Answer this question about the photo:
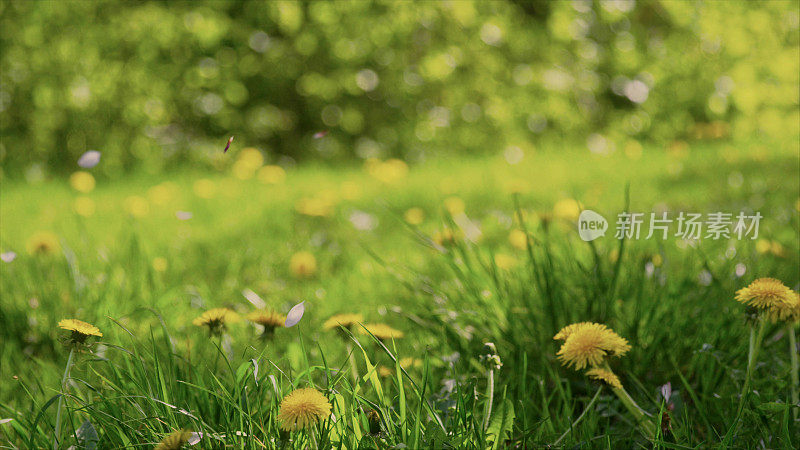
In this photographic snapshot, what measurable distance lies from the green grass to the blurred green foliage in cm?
199

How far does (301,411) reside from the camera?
88cm

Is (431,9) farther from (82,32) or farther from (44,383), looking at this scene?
(44,383)

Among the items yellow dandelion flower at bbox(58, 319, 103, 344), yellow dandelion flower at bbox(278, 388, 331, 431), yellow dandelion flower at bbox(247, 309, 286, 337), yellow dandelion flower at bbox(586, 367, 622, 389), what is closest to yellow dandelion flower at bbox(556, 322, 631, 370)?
yellow dandelion flower at bbox(586, 367, 622, 389)

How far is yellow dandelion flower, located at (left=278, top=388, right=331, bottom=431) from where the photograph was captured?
0.87m

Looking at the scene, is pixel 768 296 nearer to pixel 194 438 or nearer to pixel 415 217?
pixel 194 438

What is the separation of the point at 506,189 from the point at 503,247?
98 centimetres

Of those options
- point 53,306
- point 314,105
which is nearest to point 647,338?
point 53,306

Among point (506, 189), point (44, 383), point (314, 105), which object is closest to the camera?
point (44, 383)

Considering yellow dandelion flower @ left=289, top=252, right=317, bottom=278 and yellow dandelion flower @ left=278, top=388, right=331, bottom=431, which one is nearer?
yellow dandelion flower @ left=278, top=388, right=331, bottom=431

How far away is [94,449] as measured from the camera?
98 centimetres

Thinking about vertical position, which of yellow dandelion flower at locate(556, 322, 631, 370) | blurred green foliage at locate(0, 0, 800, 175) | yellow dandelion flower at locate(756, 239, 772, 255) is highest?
yellow dandelion flower at locate(556, 322, 631, 370)

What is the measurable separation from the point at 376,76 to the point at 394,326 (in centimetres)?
459

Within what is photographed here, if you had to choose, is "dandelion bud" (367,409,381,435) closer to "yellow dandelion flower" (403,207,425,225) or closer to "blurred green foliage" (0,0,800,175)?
"yellow dandelion flower" (403,207,425,225)

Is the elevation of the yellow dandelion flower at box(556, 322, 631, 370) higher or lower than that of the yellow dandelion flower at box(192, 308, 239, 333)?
higher
